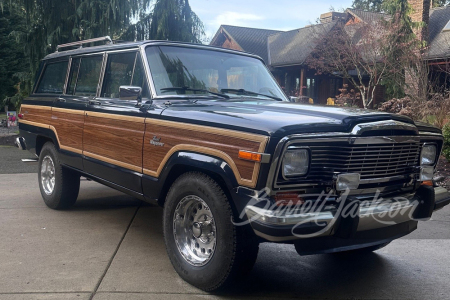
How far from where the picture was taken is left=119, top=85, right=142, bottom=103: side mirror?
4277 millimetres

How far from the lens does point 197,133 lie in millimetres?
3662

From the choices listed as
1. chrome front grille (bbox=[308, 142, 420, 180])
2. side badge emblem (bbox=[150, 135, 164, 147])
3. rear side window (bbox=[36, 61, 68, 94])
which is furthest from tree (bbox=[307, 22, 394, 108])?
side badge emblem (bbox=[150, 135, 164, 147])

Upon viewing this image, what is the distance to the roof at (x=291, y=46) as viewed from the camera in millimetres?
25594

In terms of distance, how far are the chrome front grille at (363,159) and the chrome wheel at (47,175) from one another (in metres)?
4.11

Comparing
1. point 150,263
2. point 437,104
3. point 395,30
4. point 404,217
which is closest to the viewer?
point 404,217

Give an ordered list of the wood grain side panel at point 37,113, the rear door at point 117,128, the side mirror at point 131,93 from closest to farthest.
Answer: the side mirror at point 131,93 < the rear door at point 117,128 < the wood grain side panel at point 37,113

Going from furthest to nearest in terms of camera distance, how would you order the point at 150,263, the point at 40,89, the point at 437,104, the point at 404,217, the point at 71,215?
1. the point at 437,104
2. the point at 40,89
3. the point at 71,215
4. the point at 150,263
5. the point at 404,217

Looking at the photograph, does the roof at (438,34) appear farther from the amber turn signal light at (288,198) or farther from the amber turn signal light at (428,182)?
the amber turn signal light at (288,198)

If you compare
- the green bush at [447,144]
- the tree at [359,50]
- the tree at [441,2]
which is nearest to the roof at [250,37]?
the tree at [359,50]

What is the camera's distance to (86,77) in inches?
221

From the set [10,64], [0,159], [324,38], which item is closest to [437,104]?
[324,38]

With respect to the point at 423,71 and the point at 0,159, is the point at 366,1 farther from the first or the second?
the point at 0,159

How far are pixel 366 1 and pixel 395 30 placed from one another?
43.0 meters

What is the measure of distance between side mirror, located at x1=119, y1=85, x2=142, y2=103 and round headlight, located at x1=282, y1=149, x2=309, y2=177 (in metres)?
1.78
